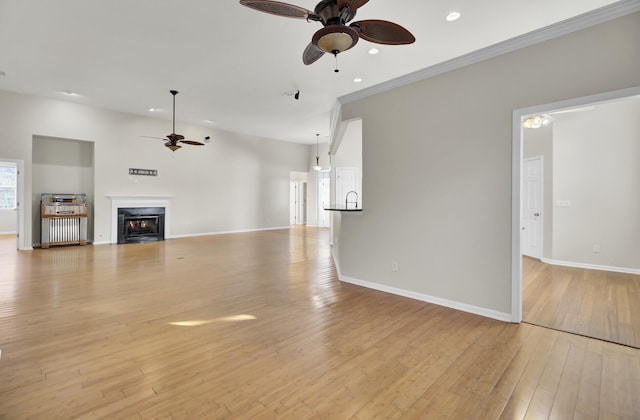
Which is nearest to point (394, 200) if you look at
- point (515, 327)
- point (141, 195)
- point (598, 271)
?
point (515, 327)

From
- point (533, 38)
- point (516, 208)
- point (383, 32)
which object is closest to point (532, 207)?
point (516, 208)

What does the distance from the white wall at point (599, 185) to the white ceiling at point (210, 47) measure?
3094 mm

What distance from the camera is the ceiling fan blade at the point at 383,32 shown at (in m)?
2.13

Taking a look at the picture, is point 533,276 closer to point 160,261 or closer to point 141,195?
point 160,261

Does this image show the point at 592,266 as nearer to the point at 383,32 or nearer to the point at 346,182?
the point at 383,32

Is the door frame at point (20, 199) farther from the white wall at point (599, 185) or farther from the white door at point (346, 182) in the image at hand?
the white wall at point (599, 185)

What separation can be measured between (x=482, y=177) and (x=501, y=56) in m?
1.32

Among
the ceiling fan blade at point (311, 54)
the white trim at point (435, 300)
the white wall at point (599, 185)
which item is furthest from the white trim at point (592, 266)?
the ceiling fan blade at point (311, 54)

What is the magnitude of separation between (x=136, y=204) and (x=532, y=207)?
10.1m

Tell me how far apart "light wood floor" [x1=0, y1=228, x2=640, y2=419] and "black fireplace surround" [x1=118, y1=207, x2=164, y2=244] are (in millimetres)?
4004

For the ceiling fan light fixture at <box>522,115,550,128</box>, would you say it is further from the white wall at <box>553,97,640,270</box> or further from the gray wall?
the gray wall

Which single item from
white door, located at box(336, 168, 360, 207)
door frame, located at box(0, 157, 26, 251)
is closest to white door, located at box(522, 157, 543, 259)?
white door, located at box(336, 168, 360, 207)

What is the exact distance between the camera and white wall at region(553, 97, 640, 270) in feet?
16.9

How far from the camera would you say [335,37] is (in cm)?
205
